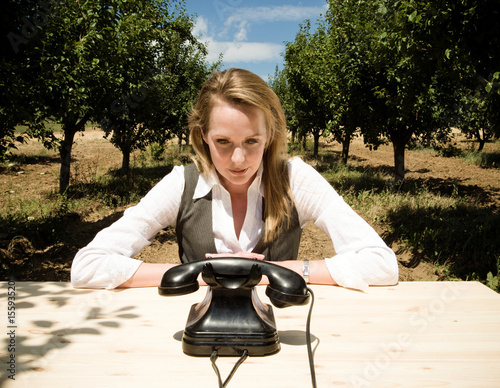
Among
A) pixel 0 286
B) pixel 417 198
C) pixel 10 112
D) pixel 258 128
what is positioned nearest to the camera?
pixel 0 286

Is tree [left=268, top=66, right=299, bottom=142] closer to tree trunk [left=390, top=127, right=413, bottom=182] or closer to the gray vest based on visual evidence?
tree trunk [left=390, top=127, right=413, bottom=182]

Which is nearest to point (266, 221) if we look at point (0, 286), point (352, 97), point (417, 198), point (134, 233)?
point (134, 233)

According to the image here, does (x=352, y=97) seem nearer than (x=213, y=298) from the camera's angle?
No

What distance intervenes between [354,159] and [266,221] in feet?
70.1

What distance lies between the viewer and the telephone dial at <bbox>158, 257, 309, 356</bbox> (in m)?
1.17

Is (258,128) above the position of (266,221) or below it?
above

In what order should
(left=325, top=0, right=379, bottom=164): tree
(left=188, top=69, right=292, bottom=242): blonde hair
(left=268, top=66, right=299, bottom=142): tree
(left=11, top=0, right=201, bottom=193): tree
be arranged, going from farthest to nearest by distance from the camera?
(left=268, top=66, right=299, bottom=142): tree
(left=325, top=0, right=379, bottom=164): tree
(left=11, top=0, right=201, bottom=193): tree
(left=188, top=69, right=292, bottom=242): blonde hair

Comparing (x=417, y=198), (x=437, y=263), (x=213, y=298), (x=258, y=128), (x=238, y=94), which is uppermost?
(x=238, y=94)

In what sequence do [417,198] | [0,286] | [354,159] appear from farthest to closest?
1. [354,159]
2. [417,198]
3. [0,286]

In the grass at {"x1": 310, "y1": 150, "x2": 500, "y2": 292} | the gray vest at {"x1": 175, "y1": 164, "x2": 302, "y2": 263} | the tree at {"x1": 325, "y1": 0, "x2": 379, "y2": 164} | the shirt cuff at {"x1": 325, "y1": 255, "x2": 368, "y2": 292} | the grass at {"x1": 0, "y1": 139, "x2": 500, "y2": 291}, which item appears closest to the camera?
the shirt cuff at {"x1": 325, "y1": 255, "x2": 368, "y2": 292}

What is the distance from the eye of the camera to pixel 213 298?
1.28 m

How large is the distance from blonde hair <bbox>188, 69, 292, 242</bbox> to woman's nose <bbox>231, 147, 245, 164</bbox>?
0.24 meters

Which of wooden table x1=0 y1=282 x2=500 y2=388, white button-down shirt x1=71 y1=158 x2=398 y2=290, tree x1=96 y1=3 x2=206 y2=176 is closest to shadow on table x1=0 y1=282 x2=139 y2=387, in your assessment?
wooden table x1=0 y1=282 x2=500 y2=388

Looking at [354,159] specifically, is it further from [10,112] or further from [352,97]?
[10,112]
